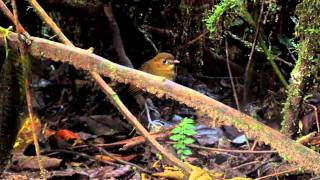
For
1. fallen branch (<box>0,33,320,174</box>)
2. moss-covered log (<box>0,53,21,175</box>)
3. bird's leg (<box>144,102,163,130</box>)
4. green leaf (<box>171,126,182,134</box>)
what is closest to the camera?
fallen branch (<box>0,33,320,174</box>)

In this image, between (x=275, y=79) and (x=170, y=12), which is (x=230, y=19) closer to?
(x=170, y=12)

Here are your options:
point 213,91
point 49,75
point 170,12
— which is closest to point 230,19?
point 170,12

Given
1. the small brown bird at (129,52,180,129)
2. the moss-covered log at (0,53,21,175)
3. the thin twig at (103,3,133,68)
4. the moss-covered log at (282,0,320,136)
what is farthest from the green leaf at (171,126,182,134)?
the thin twig at (103,3,133,68)

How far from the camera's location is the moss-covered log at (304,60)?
239 cm

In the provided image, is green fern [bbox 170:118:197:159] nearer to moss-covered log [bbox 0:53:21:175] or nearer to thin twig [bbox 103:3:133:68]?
moss-covered log [bbox 0:53:21:175]

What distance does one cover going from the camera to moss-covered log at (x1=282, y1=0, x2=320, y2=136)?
7.84ft

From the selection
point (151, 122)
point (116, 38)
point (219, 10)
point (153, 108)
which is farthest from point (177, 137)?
point (116, 38)

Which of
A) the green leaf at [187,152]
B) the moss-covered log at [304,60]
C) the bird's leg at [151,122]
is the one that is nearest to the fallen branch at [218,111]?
the moss-covered log at [304,60]

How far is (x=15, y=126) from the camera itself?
2.43 metres

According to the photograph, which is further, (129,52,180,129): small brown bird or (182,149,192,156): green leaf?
(129,52,180,129): small brown bird

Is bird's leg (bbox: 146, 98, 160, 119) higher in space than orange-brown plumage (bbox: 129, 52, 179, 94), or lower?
lower

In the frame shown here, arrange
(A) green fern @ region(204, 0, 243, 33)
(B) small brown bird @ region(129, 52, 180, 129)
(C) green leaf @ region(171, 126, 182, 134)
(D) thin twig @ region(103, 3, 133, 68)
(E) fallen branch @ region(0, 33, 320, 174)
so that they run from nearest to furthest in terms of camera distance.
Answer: (E) fallen branch @ region(0, 33, 320, 174) < (A) green fern @ region(204, 0, 243, 33) < (C) green leaf @ region(171, 126, 182, 134) < (B) small brown bird @ region(129, 52, 180, 129) < (D) thin twig @ region(103, 3, 133, 68)

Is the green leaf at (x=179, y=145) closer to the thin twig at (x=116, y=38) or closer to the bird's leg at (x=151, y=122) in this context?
the bird's leg at (x=151, y=122)

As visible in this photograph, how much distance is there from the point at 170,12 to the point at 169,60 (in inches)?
13.1
